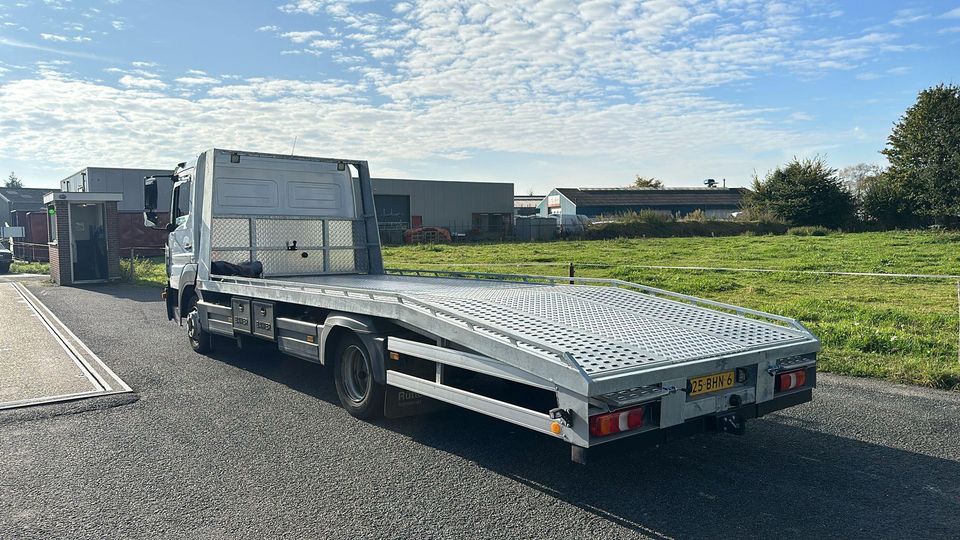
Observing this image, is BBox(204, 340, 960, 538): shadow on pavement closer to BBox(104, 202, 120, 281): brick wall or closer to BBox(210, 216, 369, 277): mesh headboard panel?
BBox(210, 216, 369, 277): mesh headboard panel

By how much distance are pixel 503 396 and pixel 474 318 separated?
21.5 inches

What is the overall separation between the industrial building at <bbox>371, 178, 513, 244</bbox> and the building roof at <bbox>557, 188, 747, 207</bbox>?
61.0 feet

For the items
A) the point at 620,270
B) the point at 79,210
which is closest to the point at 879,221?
the point at 620,270

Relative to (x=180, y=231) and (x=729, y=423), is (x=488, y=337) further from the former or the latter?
(x=180, y=231)

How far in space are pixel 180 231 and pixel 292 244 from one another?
154 cm

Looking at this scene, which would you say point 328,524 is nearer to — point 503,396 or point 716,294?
point 503,396

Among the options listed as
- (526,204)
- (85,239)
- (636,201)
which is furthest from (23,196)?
(636,201)

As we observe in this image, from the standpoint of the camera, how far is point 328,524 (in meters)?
4.07

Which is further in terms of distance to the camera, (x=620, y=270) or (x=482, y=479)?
(x=620, y=270)

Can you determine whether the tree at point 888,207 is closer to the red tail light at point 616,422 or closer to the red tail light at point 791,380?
the red tail light at point 791,380

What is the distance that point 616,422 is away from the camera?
401 cm

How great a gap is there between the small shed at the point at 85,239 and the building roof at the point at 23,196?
158ft

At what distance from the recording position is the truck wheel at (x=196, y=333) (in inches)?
358

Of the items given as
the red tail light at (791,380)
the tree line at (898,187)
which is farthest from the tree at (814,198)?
the red tail light at (791,380)
